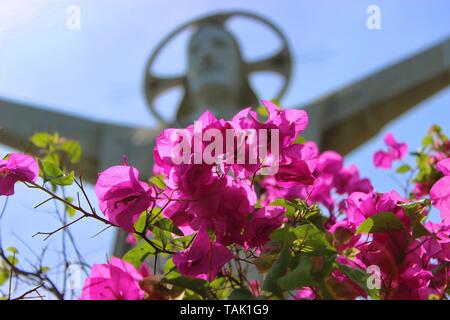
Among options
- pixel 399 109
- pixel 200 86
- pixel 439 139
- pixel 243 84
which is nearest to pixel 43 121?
pixel 200 86

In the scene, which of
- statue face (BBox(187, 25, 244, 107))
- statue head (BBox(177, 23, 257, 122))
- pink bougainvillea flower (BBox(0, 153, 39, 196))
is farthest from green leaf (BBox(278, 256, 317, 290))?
statue face (BBox(187, 25, 244, 107))

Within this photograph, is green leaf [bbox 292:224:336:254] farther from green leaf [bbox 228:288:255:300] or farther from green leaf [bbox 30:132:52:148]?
green leaf [bbox 30:132:52:148]

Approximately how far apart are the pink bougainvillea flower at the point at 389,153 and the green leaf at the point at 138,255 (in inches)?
24.3

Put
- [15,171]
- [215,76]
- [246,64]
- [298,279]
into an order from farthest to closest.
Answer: [246,64] < [215,76] < [15,171] < [298,279]

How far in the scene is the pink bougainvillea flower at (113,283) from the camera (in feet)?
1.40

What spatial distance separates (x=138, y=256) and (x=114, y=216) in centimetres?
4

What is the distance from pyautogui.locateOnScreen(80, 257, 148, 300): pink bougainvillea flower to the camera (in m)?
0.43

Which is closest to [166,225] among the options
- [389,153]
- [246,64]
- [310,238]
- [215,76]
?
[310,238]

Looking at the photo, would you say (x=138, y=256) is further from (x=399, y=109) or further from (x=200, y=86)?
(x=200, y=86)

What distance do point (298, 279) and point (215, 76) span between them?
300 cm

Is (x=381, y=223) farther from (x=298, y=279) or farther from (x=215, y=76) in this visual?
(x=215, y=76)

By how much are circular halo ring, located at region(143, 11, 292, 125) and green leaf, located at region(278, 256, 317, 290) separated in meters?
3.09

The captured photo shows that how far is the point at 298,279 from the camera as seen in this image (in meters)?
0.38

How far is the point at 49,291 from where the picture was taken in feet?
2.18
